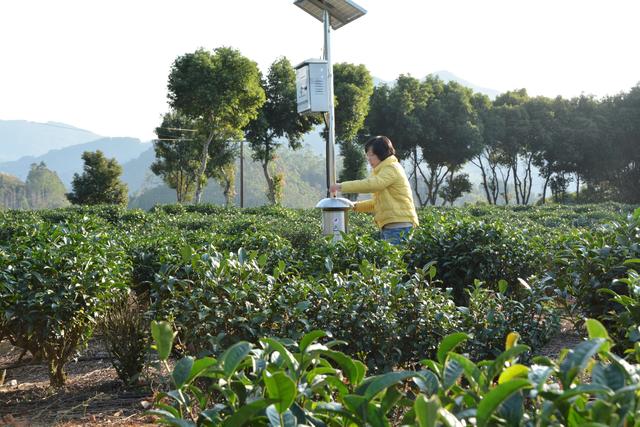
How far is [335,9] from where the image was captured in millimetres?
8086

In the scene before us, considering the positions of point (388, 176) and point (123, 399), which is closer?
point (123, 399)

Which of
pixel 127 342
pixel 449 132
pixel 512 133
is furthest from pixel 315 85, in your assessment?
pixel 512 133

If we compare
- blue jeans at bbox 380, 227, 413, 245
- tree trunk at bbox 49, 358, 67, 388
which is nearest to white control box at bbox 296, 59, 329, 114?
blue jeans at bbox 380, 227, 413, 245

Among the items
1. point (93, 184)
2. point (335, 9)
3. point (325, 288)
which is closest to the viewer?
point (325, 288)

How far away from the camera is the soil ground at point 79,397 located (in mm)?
3842

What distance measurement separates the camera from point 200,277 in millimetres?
3613

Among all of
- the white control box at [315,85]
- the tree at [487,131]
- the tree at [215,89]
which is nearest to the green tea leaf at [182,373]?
the white control box at [315,85]

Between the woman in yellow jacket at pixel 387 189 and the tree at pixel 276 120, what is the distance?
36.2m

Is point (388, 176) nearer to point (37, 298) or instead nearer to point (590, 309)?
point (590, 309)

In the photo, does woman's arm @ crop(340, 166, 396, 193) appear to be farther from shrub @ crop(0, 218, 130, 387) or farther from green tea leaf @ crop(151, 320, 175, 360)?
green tea leaf @ crop(151, 320, 175, 360)

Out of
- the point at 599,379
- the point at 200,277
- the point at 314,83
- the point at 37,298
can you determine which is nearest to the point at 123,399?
the point at 37,298

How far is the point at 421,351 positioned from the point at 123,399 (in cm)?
189

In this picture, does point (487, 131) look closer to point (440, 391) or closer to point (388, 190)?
point (388, 190)

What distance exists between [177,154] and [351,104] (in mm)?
19076
